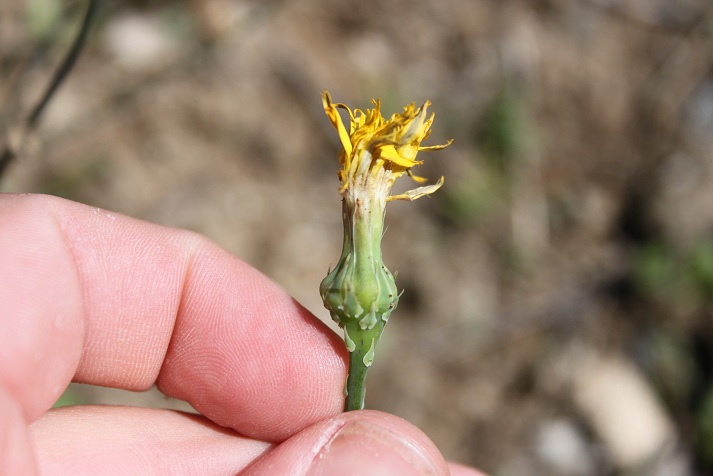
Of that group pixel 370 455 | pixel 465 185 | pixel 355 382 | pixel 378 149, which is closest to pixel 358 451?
pixel 370 455

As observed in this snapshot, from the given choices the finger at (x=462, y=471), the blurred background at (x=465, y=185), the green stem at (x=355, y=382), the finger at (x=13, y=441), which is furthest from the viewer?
the blurred background at (x=465, y=185)

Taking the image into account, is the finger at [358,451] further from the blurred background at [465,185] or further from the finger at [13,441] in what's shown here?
the blurred background at [465,185]

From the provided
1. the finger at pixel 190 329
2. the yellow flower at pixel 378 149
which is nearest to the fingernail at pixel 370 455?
the finger at pixel 190 329

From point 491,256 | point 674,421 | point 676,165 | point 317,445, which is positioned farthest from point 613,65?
point 317,445

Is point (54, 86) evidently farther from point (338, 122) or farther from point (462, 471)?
point (462, 471)

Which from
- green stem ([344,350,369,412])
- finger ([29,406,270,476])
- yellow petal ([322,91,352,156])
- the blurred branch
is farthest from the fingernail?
the blurred branch

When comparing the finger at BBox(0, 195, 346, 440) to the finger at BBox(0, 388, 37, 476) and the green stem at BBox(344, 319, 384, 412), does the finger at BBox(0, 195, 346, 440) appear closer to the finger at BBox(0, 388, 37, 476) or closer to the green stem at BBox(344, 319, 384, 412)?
the green stem at BBox(344, 319, 384, 412)
